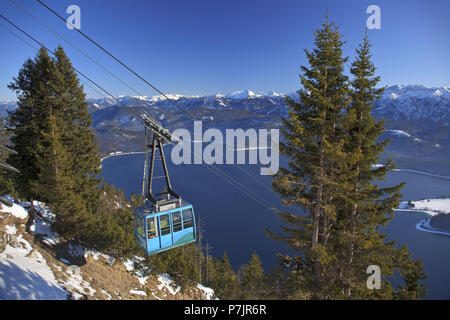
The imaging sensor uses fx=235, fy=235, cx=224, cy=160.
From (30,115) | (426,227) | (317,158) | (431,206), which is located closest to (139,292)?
(30,115)

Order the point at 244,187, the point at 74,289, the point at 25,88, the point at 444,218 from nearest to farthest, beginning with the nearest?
1. the point at 74,289
2. the point at 25,88
3. the point at 444,218
4. the point at 244,187

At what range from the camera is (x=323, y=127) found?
25.9 feet

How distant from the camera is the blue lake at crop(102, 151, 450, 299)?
186 feet

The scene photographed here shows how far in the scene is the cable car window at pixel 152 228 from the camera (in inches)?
366

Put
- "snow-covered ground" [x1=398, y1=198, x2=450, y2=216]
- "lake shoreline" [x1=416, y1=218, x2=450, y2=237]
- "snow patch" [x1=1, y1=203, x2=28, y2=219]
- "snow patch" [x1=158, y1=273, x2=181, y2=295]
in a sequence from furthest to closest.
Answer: "snow-covered ground" [x1=398, y1=198, x2=450, y2=216] < "lake shoreline" [x1=416, y1=218, x2=450, y2=237] < "snow patch" [x1=158, y1=273, x2=181, y2=295] < "snow patch" [x1=1, y1=203, x2=28, y2=219]

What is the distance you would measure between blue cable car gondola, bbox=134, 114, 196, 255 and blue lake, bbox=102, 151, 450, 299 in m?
40.9

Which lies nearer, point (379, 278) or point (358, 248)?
point (379, 278)

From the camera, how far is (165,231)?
32.0 ft

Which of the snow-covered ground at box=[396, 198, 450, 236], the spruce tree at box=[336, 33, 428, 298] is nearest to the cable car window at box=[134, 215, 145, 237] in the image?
the spruce tree at box=[336, 33, 428, 298]

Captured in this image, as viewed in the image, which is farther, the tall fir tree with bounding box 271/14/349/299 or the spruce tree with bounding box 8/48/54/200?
the spruce tree with bounding box 8/48/54/200

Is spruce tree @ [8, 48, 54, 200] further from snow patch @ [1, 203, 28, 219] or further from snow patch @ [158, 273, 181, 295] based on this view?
snow patch @ [158, 273, 181, 295]

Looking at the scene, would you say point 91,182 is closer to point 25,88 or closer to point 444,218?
point 25,88
